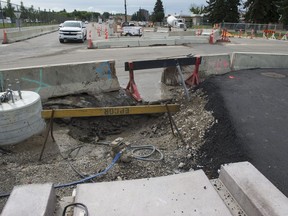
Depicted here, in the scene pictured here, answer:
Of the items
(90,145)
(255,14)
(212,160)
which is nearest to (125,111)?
(90,145)

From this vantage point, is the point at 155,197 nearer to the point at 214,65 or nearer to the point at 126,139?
the point at 126,139

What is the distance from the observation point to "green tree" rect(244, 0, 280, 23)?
43.8 m

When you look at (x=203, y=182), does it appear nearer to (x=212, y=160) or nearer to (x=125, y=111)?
(x=212, y=160)

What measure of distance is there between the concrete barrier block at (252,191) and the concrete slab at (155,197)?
225 millimetres

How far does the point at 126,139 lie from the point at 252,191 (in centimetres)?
368

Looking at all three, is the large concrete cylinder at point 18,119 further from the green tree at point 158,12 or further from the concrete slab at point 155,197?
the green tree at point 158,12

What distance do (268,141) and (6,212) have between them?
13.6 ft

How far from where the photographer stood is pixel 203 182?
128 inches

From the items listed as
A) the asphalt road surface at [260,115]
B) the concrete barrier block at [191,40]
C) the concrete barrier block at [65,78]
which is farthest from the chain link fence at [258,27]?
the concrete barrier block at [65,78]

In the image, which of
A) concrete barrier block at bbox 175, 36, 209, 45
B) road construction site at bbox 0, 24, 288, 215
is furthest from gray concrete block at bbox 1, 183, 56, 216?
concrete barrier block at bbox 175, 36, 209, 45

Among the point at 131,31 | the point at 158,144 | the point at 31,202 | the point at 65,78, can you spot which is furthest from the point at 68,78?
the point at 131,31

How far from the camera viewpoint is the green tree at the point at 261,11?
4375 cm

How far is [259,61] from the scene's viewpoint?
964 cm

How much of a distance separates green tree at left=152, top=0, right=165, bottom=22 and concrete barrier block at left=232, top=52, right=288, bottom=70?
101 metres
